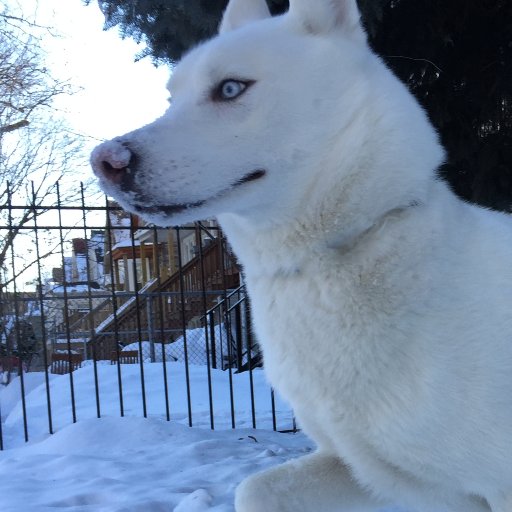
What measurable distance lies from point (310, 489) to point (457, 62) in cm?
357

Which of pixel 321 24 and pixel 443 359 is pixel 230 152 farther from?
pixel 443 359

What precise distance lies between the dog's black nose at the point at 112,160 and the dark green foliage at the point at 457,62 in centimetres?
256

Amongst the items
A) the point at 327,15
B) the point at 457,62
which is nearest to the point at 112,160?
the point at 327,15

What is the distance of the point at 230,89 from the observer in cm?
182

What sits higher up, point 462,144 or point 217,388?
point 462,144

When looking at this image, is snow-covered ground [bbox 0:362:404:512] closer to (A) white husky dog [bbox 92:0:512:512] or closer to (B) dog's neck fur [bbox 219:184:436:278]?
(A) white husky dog [bbox 92:0:512:512]

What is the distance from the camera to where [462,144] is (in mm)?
4594

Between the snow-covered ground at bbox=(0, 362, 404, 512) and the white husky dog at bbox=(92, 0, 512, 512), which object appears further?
the snow-covered ground at bbox=(0, 362, 404, 512)

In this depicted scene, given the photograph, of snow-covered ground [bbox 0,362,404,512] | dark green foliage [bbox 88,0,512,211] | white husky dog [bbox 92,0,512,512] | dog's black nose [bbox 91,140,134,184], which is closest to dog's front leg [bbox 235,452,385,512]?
white husky dog [bbox 92,0,512,512]

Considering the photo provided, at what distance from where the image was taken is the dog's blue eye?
1813mm

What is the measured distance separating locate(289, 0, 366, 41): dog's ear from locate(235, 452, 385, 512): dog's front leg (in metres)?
1.31

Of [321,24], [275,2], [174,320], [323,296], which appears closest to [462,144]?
[275,2]

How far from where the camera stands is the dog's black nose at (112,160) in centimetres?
162

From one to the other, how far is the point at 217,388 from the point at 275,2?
246 inches
